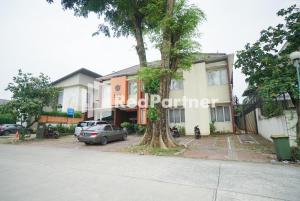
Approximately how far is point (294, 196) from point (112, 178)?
15.5 feet

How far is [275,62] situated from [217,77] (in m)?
9.55

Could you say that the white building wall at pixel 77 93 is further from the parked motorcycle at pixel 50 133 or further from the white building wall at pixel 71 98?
the parked motorcycle at pixel 50 133

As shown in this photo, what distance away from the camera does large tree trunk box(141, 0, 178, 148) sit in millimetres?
11539

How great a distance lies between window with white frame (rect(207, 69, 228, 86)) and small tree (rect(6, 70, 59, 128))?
16817 mm

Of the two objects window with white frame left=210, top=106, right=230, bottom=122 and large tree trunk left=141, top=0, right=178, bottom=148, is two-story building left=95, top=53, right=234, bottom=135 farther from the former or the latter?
large tree trunk left=141, top=0, right=178, bottom=148

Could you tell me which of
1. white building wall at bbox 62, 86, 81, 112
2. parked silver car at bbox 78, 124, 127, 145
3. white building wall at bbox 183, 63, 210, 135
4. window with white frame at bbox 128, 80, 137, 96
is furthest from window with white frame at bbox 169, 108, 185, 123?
white building wall at bbox 62, 86, 81, 112

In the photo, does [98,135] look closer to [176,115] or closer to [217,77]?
[176,115]

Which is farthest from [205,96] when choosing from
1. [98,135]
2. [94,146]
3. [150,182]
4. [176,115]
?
[150,182]

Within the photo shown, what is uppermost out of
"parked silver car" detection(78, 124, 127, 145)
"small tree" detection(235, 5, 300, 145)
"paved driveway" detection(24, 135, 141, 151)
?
"small tree" detection(235, 5, 300, 145)

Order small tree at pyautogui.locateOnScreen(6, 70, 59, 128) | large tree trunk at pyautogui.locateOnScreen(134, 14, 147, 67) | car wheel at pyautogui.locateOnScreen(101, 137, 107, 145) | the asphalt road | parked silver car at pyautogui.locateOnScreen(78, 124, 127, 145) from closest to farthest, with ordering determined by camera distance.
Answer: the asphalt road → parked silver car at pyautogui.locateOnScreen(78, 124, 127, 145) → car wheel at pyautogui.locateOnScreen(101, 137, 107, 145) → large tree trunk at pyautogui.locateOnScreen(134, 14, 147, 67) → small tree at pyautogui.locateOnScreen(6, 70, 59, 128)

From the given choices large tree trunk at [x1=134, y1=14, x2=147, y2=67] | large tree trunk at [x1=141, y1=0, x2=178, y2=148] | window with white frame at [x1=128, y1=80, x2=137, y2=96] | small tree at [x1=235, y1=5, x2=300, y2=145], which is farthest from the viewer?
window with white frame at [x1=128, y1=80, x2=137, y2=96]

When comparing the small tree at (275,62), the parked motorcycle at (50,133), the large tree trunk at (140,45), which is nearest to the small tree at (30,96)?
the parked motorcycle at (50,133)

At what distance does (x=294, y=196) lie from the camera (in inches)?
163

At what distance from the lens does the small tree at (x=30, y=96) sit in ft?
56.9
